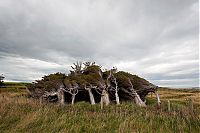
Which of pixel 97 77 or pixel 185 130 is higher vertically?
pixel 97 77

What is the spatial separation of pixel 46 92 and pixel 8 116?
2674 centimetres

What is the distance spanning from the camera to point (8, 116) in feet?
34.8

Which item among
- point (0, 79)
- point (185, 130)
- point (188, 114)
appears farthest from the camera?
point (0, 79)

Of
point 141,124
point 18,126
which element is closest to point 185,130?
point 141,124

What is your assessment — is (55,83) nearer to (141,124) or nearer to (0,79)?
(141,124)

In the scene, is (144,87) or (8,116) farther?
(144,87)

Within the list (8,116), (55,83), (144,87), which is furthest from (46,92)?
(8,116)

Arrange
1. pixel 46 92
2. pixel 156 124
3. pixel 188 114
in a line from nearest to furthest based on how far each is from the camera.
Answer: pixel 156 124 → pixel 188 114 → pixel 46 92

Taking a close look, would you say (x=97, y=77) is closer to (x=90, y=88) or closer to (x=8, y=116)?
(x=90, y=88)

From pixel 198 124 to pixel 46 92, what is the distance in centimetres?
3066

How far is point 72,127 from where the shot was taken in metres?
8.64

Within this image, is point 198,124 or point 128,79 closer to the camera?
point 198,124

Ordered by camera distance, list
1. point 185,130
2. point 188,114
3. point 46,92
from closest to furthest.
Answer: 1. point 185,130
2. point 188,114
3. point 46,92

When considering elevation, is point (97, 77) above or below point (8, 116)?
above
